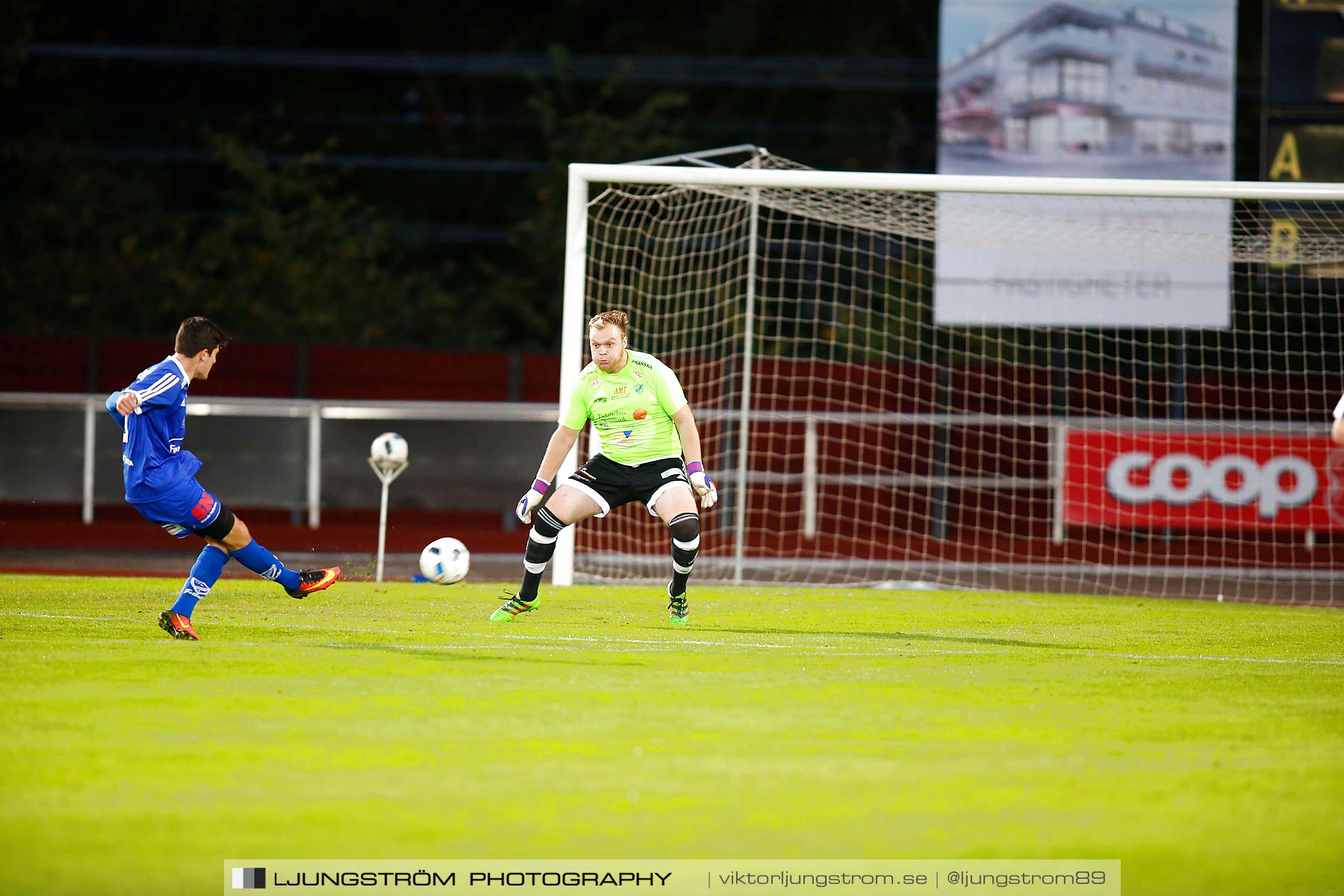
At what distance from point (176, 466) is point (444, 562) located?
169cm

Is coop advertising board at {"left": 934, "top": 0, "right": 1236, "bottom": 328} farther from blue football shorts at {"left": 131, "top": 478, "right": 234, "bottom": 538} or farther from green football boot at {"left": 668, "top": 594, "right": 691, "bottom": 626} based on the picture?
blue football shorts at {"left": 131, "top": 478, "right": 234, "bottom": 538}

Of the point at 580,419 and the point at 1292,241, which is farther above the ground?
the point at 1292,241

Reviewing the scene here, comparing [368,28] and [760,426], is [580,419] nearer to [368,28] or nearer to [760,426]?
[760,426]

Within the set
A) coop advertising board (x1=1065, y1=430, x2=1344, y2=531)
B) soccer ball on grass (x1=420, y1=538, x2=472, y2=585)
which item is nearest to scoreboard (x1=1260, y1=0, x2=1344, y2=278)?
coop advertising board (x1=1065, y1=430, x2=1344, y2=531)

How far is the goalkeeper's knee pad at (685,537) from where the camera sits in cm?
803

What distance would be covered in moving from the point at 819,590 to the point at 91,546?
739 cm

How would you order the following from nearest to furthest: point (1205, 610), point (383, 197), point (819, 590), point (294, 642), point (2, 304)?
1. point (294, 642)
2. point (1205, 610)
3. point (819, 590)
4. point (2, 304)
5. point (383, 197)

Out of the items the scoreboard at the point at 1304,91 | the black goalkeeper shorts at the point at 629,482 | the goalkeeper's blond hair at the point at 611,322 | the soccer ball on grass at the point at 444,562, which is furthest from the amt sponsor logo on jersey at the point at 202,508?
the scoreboard at the point at 1304,91

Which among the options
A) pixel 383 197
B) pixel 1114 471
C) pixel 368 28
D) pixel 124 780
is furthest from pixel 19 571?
pixel 368 28

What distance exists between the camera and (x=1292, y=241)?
544 inches

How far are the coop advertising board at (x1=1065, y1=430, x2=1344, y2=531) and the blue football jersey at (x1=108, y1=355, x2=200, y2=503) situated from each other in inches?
380

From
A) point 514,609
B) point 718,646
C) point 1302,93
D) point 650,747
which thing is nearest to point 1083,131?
point 1302,93

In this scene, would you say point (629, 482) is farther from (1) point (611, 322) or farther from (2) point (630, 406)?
(1) point (611, 322)

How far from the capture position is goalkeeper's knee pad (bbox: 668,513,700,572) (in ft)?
26.3
